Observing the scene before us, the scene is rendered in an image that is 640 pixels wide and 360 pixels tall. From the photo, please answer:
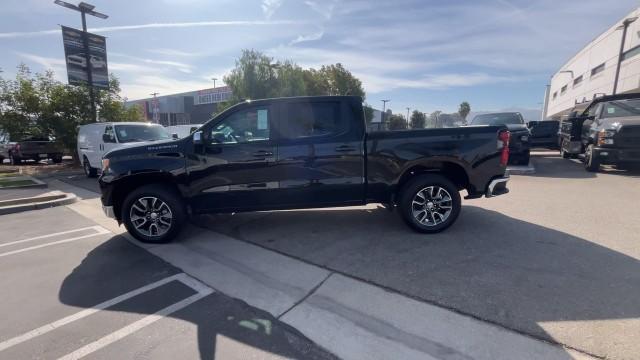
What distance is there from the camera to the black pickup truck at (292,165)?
15.2ft

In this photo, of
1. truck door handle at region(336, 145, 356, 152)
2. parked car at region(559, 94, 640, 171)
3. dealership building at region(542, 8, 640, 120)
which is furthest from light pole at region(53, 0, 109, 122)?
dealership building at region(542, 8, 640, 120)

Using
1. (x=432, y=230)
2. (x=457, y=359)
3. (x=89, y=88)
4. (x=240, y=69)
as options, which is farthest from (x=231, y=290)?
(x=240, y=69)

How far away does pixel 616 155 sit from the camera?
8953 mm

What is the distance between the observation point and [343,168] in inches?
185

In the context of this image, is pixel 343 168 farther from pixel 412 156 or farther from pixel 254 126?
pixel 254 126

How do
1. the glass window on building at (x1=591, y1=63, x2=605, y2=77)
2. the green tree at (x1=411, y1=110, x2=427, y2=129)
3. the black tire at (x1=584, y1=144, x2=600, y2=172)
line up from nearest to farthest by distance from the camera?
the black tire at (x1=584, y1=144, x2=600, y2=172) < the glass window on building at (x1=591, y1=63, x2=605, y2=77) < the green tree at (x1=411, y1=110, x2=427, y2=129)

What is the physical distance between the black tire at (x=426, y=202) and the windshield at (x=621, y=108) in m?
8.62

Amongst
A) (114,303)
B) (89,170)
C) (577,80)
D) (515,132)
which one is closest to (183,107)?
(89,170)

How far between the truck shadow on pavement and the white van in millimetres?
6605

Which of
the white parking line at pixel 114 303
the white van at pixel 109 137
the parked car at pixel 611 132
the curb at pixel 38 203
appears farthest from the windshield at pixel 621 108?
the curb at pixel 38 203

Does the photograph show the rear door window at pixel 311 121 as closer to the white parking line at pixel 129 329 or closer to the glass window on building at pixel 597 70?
the white parking line at pixel 129 329

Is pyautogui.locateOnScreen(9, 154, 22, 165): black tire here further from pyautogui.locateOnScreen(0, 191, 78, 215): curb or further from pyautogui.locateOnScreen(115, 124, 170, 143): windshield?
pyautogui.locateOnScreen(0, 191, 78, 215): curb

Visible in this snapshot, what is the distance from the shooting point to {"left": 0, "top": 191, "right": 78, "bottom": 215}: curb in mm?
7099

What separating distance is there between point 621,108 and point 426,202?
9243 millimetres
